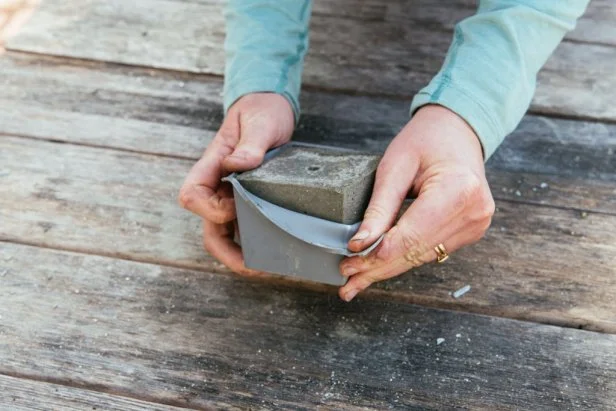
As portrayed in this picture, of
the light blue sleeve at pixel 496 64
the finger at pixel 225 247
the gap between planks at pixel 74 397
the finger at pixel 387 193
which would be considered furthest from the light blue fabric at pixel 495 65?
the gap between planks at pixel 74 397

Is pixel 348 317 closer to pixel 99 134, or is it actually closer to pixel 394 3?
pixel 99 134

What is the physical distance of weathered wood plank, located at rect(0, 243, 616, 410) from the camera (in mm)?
819

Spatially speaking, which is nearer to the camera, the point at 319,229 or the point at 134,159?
the point at 319,229

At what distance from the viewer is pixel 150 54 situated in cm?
134

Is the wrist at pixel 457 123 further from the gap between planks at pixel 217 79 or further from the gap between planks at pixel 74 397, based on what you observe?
the gap between planks at pixel 74 397

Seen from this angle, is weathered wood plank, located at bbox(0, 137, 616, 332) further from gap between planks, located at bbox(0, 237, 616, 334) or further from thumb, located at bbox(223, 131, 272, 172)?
thumb, located at bbox(223, 131, 272, 172)

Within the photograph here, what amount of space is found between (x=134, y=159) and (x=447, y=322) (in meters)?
0.58

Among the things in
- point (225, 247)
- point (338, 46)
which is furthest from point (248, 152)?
point (338, 46)

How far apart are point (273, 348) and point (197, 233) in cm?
24

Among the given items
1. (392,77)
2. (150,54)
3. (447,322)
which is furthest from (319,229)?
(150,54)

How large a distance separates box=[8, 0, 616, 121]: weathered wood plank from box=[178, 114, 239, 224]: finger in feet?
1.35

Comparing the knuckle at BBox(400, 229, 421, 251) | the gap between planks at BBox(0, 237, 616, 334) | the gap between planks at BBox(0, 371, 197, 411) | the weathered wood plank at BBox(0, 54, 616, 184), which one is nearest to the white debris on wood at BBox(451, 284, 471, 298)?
the gap between planks at BBox(0, 237, 616, 334)

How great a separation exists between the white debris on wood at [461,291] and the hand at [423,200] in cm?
8

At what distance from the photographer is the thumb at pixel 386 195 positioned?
765 mm
